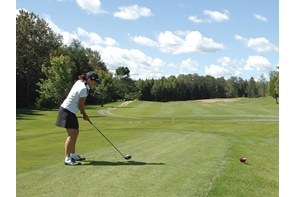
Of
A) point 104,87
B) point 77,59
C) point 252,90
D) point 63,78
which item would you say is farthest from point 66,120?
point 252,90

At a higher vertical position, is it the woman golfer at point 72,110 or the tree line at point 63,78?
the tree line at point 63,78

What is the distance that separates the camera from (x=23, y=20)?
66.5 m

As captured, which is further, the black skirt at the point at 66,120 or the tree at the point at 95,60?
the tree at the point at 95,60

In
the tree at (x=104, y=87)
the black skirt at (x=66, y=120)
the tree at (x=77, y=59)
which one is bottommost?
the black skirt at (x=66, y=120)

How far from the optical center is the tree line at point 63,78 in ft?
175

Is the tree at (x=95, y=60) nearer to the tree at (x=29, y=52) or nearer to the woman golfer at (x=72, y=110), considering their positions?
the tree at (x=29, y=52)

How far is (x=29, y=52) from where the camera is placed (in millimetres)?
66938

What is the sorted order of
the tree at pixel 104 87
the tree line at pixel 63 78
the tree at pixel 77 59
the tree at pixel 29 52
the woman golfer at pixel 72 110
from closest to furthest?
the woman golfer at pixel 72 110 → the tree line at pixel 63 78 → the tree at pixel 29 52 → the tree at pixel 104 87 → the tree at pixel 77 59

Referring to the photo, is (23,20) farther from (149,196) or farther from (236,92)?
(236,92)

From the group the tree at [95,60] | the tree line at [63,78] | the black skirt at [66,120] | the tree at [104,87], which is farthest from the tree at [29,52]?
the black skirt at [66,120]

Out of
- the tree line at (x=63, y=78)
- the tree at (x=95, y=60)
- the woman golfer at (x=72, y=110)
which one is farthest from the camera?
the tree at (x=95, y=60)

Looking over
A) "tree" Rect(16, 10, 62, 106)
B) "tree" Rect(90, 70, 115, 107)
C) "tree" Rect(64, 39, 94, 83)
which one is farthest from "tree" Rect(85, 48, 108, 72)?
"tree" Rect(16, 10, 62, 106)

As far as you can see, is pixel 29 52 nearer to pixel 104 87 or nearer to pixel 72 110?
pixel 104 87
